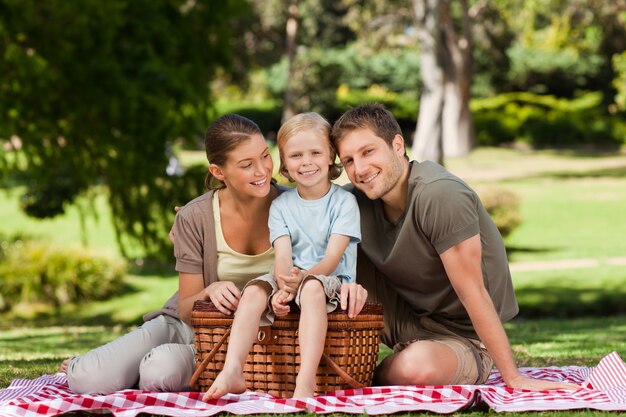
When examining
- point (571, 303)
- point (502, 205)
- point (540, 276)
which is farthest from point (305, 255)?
point (502, 205)

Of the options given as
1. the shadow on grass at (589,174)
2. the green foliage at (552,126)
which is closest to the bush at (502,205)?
the shadow on grass at (589,174)

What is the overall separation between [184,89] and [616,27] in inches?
958

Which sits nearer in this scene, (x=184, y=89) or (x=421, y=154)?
(x=184, y=89)

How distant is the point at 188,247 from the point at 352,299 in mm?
831

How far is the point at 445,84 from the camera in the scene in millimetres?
30406

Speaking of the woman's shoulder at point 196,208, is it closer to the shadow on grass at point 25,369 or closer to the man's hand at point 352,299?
the man's hand at point 352,299

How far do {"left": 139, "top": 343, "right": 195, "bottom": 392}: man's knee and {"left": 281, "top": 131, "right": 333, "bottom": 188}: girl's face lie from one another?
89 centimetres

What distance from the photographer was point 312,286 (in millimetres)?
4008

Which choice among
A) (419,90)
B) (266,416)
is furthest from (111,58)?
(419,90)

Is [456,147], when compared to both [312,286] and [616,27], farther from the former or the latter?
[312,286]

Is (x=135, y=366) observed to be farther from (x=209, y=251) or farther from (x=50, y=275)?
(x=50, y=275)

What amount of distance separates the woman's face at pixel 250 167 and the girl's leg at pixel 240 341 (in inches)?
19.9

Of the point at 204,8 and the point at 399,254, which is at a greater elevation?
the point at 204,8

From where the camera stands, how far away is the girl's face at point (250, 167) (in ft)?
14.4
